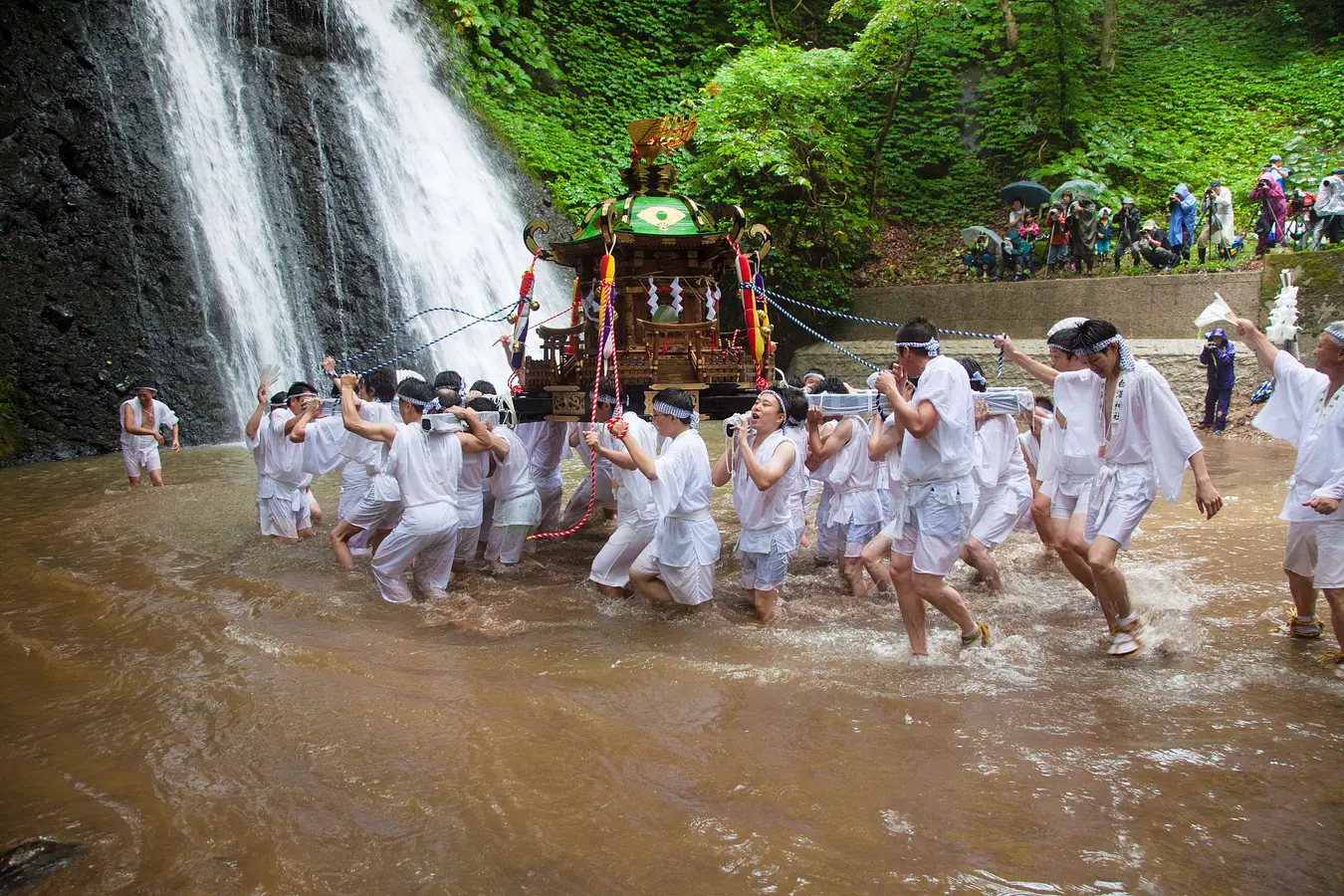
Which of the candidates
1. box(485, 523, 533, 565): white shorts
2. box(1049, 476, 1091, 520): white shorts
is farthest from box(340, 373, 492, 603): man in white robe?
box(1049, 476, 1091, 520): white shorts

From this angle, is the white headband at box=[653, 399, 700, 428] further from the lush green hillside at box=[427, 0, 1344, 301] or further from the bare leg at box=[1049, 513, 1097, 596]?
the lush green hillside at box=[427, 0, 1344, 301]

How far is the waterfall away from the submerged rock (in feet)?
43.4

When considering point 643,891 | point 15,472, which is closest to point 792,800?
point 643,891

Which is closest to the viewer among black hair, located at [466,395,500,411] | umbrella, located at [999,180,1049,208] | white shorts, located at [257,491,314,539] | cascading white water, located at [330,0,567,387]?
black hair, located at [466,395,500,411]

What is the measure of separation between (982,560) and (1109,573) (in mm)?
1680

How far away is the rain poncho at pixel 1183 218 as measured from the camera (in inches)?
691

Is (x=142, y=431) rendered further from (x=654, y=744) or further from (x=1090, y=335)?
(x=1090, y=335)

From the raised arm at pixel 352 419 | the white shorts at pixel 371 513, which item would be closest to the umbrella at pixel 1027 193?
the white shorts at pixel 371 513

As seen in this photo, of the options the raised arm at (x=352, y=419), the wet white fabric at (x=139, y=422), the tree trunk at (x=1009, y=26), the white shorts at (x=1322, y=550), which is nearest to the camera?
the white shorts at (x=1322, y=550)

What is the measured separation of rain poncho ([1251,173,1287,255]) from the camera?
16266mm

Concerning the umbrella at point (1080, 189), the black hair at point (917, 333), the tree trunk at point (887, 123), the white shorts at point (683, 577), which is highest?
the tree trunk at point (887, 123)

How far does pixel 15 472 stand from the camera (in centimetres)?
1288

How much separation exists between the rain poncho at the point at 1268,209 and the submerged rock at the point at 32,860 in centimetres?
1851

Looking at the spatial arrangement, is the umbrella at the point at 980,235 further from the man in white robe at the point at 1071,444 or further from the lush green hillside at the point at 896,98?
the man in white robe at the point at 1071,444
